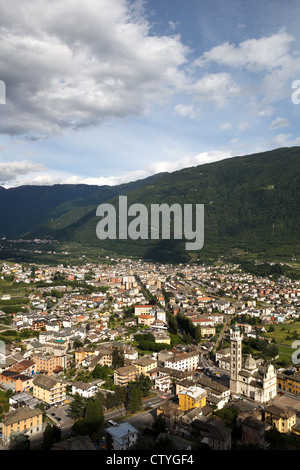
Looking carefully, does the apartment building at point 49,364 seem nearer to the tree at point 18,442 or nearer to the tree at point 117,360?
the tree at point 117,360

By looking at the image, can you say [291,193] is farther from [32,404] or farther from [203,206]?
[32,404]

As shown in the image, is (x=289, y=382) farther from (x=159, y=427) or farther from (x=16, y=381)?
(x=16, y=381)

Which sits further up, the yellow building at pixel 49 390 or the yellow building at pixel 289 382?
the yellow building at pixel 49 390

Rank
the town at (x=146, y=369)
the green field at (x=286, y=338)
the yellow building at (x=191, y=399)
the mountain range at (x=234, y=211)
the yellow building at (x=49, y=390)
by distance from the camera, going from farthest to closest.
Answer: the mountain range at (x=234, y=211)
the green field at (x=286, y=338)
the yellow building at (x=49, y=390)
the yellow building at (x=191, y=399)
the town at (x=146, y=369)

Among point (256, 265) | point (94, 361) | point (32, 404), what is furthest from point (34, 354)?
point (256, 265)

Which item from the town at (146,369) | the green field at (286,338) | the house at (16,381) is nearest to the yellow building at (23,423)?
the town at (146,369)

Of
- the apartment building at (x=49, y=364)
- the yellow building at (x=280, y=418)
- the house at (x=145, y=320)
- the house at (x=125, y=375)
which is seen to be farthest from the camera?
the house at (x=145, y=320)

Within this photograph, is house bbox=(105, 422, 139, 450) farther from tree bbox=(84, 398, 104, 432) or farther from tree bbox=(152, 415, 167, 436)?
tree bbox=(84, 398, 104, 432)
